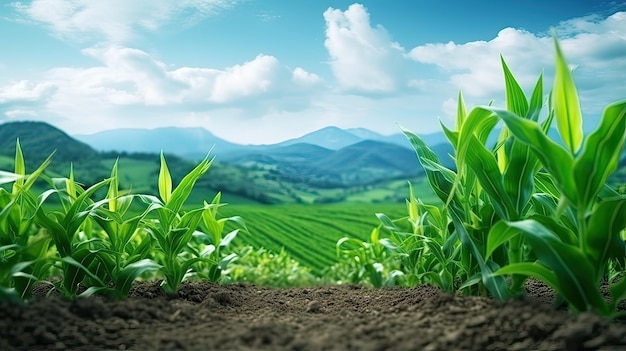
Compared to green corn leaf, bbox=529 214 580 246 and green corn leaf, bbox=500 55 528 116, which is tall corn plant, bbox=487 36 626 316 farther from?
green corn leaf, bbox=500 55 528 116

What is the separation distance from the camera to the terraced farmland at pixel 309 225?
5.10 m

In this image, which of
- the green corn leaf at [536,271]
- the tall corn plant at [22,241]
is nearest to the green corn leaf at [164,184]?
the tall corn plant at [22,241]

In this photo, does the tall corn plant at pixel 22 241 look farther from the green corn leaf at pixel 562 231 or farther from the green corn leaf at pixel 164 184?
the green corn leaf at pixel 562 231

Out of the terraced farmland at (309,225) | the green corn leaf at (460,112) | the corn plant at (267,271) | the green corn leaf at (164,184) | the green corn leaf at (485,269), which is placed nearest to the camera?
the green corn leaf at (485,269)

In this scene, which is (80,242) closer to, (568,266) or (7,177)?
(7,177)

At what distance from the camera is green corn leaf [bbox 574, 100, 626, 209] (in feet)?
4.44

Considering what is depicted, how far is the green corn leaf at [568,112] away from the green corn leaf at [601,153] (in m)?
0.09

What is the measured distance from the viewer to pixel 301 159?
669 centimetres

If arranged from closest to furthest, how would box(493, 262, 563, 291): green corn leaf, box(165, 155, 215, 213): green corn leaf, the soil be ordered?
the soil → box(493, 262, 563, 291): green corn leaf → box(165, 155, 215, 213): green corn leaf

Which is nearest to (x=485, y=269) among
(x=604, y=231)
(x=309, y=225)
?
(x=604, y=231)

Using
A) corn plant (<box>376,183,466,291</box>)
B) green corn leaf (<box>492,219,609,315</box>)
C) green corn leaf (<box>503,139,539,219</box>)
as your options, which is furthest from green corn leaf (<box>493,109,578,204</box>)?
corn plant (<box>376,183,466,291</box>)

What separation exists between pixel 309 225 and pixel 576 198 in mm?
4494

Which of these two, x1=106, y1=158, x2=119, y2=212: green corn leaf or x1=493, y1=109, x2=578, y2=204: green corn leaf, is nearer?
x1=493, y1=109, x2=578, y2=204: green corn leaf

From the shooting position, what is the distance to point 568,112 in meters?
1.47
